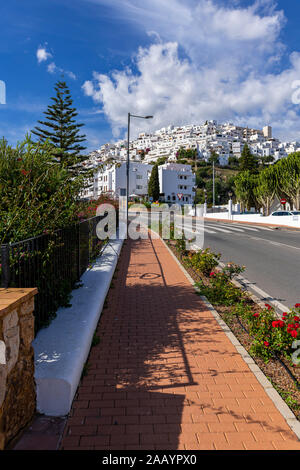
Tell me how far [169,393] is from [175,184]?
3121 inches

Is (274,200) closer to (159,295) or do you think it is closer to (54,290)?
(159,295)

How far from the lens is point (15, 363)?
2.42m

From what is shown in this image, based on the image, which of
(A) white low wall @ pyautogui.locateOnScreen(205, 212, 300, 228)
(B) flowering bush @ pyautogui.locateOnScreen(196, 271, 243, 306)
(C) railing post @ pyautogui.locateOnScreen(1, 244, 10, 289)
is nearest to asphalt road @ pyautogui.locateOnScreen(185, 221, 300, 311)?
(B) flowering bush @ pyautogui.locateOnScreen(196, 271, 243, 306)

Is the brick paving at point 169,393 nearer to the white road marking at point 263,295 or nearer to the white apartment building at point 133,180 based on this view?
the white road marking at point 263,295

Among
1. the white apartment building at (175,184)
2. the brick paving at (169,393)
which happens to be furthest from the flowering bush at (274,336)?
the white apartment building at (175,184)

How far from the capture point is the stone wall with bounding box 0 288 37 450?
87.6 inches

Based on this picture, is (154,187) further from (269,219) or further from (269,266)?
(269,266)

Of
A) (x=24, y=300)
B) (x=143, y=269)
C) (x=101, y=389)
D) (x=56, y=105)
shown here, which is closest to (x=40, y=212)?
(x=24, y=300)

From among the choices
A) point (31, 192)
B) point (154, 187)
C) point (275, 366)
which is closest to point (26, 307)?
point (31, 192)

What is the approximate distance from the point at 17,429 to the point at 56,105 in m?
37.2

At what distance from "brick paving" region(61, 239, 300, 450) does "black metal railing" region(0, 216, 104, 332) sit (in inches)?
35.3

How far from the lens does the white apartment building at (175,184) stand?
78.8 metres

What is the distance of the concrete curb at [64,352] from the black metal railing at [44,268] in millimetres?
219

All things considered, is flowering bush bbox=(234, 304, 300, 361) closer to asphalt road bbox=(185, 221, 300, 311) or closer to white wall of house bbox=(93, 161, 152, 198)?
asphalt road bbox=(185, 221, 300, 311)
